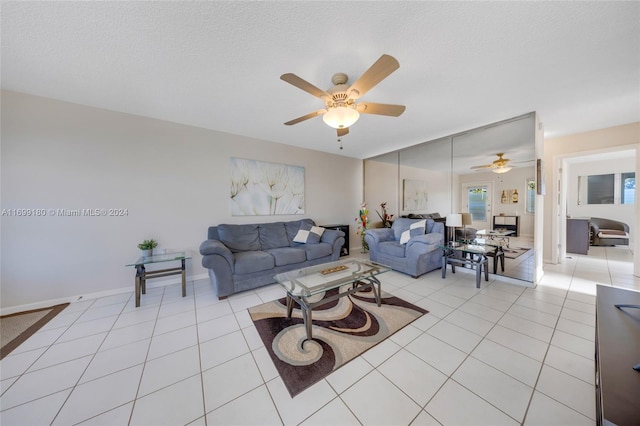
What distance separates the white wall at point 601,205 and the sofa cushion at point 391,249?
6061 mm

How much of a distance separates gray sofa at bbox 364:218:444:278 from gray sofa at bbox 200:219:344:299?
805 mm

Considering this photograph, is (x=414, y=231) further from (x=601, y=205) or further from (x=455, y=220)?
(x=601, y=205)

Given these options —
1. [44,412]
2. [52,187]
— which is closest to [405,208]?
[44,412]

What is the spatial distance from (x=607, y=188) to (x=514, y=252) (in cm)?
543

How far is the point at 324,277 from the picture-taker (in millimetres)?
2422

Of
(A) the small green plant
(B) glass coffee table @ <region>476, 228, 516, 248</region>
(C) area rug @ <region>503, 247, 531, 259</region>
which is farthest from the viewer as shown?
(B) glass coffee table @ <region>476, 228, 516, 248</region>

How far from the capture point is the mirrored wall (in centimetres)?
316

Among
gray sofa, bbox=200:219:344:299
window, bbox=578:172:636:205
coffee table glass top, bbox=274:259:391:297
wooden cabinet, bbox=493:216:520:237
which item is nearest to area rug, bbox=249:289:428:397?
coffee table glass top, bbox=274:259:391:297

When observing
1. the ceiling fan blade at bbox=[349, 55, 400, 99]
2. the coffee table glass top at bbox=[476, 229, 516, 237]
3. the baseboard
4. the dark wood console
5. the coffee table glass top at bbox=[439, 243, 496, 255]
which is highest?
the ceiling fan blade at bbox=[349, 55, 400, 99]

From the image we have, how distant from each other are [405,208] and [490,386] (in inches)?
149

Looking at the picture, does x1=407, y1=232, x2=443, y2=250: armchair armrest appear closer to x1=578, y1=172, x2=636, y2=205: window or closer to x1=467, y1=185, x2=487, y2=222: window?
x1=467, y1=185, x2=487, y2=222: window

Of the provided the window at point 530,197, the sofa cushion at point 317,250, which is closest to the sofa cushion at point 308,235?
the sofa cushion at point 317,250

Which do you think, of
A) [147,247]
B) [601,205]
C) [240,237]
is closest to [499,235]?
[240,237]

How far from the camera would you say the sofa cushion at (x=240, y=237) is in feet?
11.0
